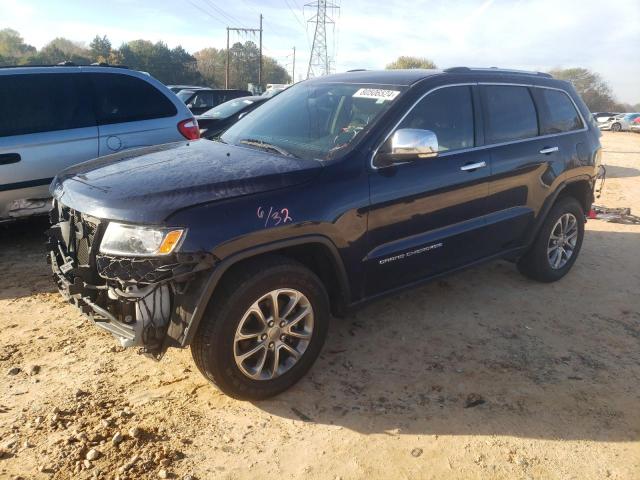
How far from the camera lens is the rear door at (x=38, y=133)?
468 centimetres

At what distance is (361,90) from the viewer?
363 centimetres

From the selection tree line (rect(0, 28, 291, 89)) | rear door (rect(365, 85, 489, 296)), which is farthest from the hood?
tree line (rect(0, 28, 291, 89))

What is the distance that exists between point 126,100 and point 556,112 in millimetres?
4364

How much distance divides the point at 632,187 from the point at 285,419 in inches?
420

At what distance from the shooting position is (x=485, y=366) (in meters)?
3.39

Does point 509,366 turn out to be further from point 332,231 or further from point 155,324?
point 155,324

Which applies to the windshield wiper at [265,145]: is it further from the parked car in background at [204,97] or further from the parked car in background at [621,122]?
the parked car in background at [621,122]

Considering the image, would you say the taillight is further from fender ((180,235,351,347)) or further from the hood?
fender ((180,235,351,347))

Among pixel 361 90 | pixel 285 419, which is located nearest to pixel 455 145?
pixel 361 90

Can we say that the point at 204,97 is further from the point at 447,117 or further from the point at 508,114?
the point at 447,117

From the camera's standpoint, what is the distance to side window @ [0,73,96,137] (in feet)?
15.7

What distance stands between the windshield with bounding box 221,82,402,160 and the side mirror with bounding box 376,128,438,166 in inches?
8.8

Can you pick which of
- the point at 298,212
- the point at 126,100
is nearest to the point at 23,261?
the point at 126,100

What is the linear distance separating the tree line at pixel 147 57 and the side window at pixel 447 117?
158ft
